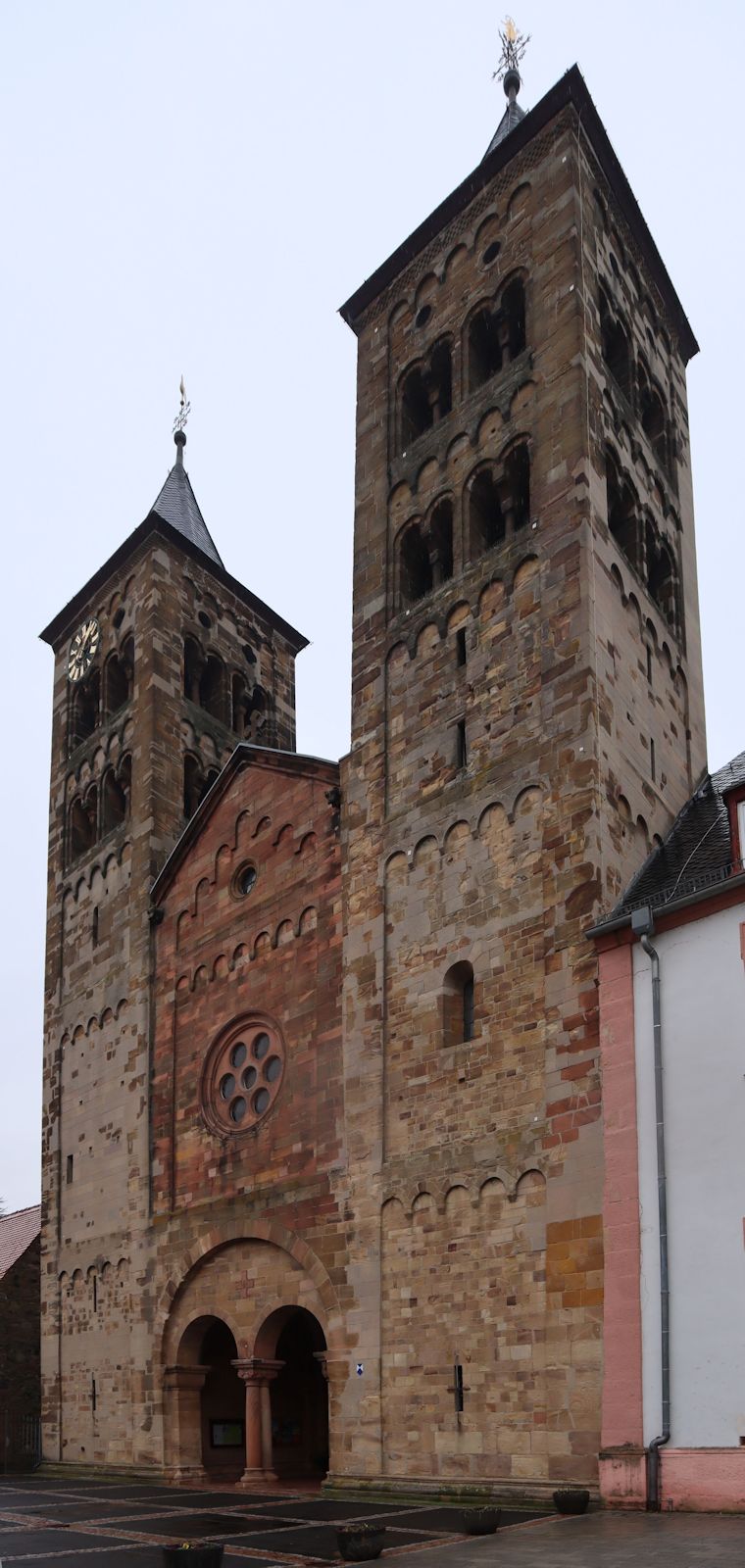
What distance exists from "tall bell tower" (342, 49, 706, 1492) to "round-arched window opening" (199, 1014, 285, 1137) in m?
2.88

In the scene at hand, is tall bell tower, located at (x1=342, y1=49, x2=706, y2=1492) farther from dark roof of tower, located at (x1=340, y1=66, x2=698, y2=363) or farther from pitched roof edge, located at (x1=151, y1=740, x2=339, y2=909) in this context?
pitched roof edge, located at (x1=151, y1=740, x2=339, y2=909)

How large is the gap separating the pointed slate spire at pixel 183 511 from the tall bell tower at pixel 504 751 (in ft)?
31.9

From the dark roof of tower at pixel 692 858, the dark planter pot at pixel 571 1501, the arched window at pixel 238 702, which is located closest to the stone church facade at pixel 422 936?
the dark roof of tower at pixel 692 858

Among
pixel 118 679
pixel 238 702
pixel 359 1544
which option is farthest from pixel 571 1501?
pixel 118 679

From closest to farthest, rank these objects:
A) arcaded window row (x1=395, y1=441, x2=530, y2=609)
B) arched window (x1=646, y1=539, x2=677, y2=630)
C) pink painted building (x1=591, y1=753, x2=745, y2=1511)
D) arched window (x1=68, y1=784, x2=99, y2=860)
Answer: pink painted building (x1=591, y1=753, x2=745, y2=1511) → arcaded window row (x1=395, y1=441, x2=530, y2=609) → arched window (x1=646, y1=539, x2=677, y2=630) → arched window (x1=68, y1=784, x2=99, y2=860)

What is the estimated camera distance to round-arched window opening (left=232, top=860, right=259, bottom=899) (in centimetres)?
3009

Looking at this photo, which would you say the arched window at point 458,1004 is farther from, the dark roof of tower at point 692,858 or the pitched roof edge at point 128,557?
the pitched roof edge at point 128,557

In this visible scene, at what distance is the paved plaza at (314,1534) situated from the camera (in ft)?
48.2

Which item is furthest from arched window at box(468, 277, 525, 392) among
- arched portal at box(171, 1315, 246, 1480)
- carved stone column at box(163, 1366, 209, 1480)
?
carved stone column at box(163, 1366, 209, 1480)

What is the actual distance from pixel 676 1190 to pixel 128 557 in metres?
24.7

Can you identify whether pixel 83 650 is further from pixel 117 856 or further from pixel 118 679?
pixel 117 856

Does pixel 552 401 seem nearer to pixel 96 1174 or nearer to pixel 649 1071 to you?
pixel 649 1071

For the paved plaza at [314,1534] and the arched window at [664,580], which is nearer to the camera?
the paved plaza at [314,1534]

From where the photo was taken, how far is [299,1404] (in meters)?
29.9
